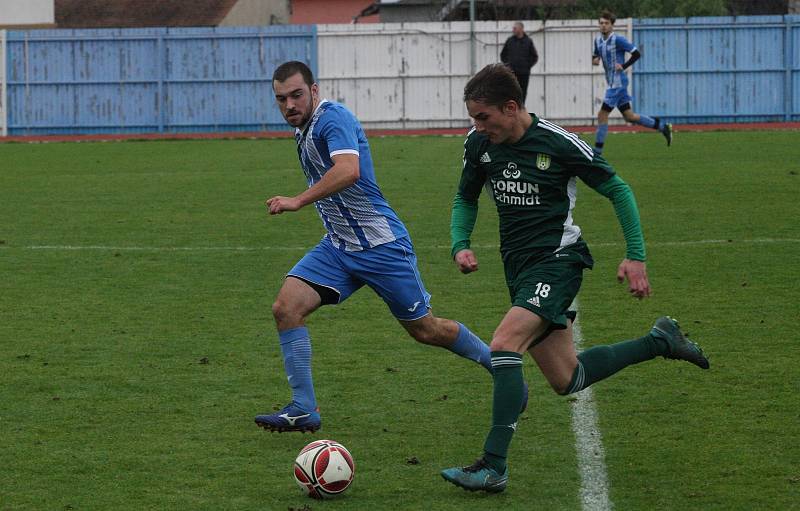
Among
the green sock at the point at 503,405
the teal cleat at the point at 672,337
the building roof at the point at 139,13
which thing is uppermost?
the building roof at the point at 139,13

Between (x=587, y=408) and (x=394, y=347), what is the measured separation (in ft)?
6.38

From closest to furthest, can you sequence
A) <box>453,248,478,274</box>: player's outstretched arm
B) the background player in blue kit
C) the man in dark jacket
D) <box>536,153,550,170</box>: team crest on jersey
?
<box>536,153,550,170</box>: team crest on jersey
<box>453,248,478,274</box>: player's outstretched arm
the background player in blue kit
the man in dark jacket

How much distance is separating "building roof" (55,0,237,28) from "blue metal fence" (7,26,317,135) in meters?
12.1

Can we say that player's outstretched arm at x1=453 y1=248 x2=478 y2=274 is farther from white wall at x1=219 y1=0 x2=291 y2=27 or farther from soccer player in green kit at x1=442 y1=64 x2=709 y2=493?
white wall at x1=219 y1=0 x2=291 y2=27

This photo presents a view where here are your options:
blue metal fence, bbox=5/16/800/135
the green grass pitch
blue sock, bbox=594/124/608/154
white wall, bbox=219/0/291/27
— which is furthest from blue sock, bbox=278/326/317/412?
white wall, bbox=219/0/291/27

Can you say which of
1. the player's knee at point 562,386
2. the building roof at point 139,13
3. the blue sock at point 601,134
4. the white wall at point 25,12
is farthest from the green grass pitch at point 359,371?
the building roof at point 139,13

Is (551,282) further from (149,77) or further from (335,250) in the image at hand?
(149,77)

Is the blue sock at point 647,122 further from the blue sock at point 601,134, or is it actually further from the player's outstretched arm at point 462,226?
the player's outstretched arm at point 462,226

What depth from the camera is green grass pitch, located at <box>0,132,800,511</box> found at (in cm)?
531

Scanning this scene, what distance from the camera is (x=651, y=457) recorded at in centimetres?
562

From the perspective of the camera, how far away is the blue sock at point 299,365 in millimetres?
6113

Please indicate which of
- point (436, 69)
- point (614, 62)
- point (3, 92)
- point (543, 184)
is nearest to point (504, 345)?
point (543, 184)

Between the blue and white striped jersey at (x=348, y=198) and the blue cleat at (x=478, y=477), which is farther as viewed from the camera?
the blue and white striped jersey at (x=348, y=198)

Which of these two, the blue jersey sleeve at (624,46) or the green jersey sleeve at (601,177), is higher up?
the blue jersey sleeve at (624,46)
